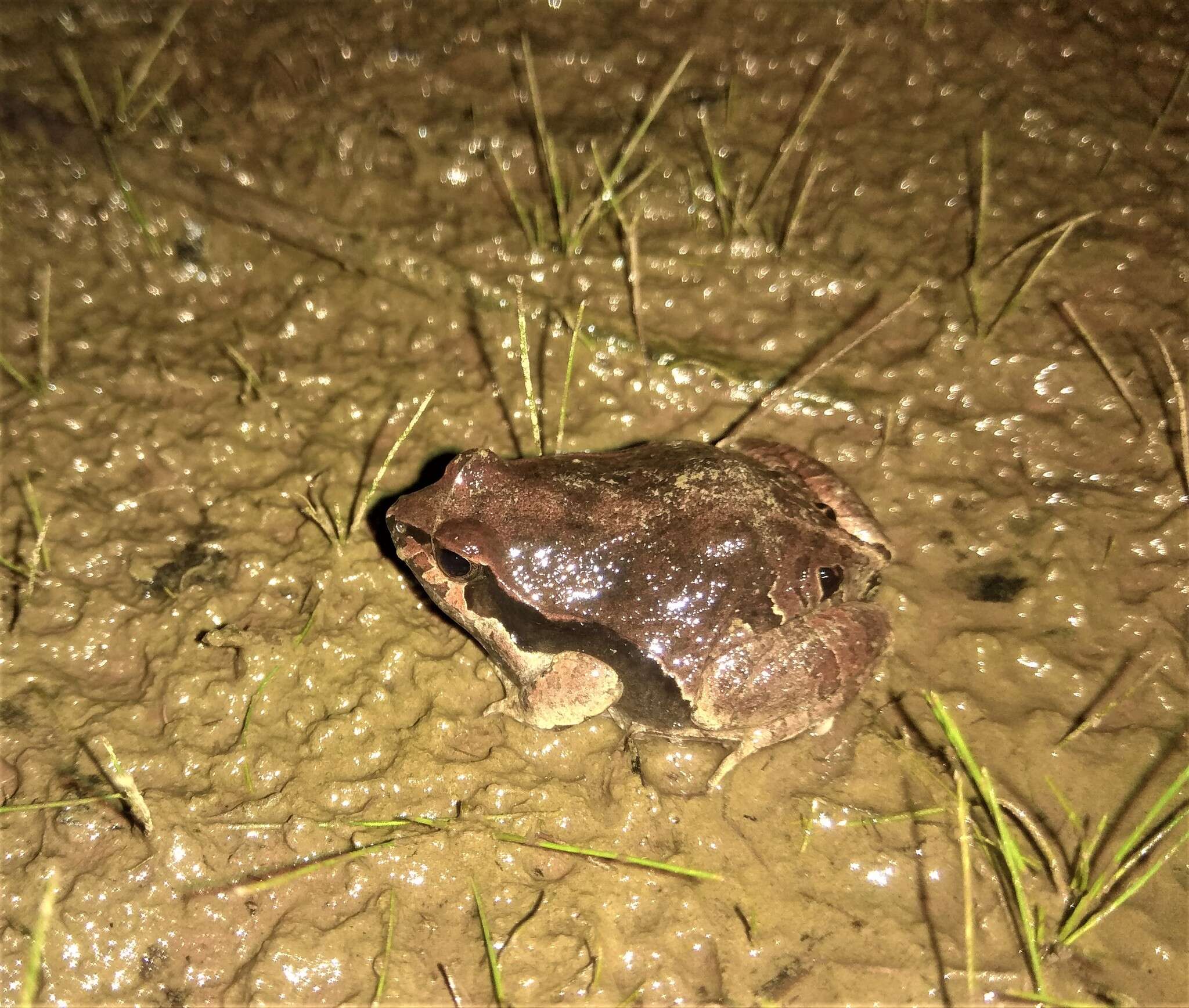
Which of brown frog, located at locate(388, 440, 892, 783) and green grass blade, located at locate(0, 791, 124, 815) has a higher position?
brown frog, located at locate(388, 440, 892, 783)

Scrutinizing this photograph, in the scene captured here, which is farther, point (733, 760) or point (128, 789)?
point (733, 760)

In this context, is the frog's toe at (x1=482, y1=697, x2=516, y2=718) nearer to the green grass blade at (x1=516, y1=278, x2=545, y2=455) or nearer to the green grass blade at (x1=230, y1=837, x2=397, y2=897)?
the green grass blade at (x1=230, y1=837, x2=397, y2=897)

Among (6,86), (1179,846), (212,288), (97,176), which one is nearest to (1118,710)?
(1179,846)

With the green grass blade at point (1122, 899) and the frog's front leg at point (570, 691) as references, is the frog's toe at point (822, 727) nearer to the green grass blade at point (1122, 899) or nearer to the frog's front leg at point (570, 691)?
the frog's front leg at point (570, 691)

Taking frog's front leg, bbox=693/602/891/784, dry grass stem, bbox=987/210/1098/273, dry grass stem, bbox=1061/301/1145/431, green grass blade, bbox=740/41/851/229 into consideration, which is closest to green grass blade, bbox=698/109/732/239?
green grass blade, bbox=740/41/851/229

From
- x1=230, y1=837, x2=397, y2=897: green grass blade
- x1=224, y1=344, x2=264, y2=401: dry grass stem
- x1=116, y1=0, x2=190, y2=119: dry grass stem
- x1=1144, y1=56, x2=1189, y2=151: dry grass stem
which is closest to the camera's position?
x1=230, y1=837, x2=397, y2=897: green grass blade

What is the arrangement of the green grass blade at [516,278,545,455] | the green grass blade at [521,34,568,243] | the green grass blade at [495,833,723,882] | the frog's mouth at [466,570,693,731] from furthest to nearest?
the green grass blade at [521,34,568,243], the green grass blade at [516,278,545,455], the frog's mouth at [466,570,693,731], the green grass blade at [495,833,723,882]

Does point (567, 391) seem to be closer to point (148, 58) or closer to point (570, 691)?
point (570, 691)

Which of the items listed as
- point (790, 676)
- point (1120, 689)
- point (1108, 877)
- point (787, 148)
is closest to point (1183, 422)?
point (1120, 689)
